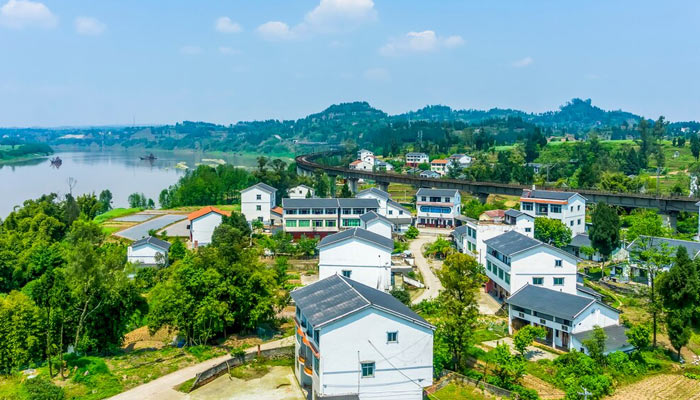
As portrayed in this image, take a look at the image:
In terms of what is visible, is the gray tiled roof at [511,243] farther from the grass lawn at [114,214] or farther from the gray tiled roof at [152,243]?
the grass lawn at [114,214]

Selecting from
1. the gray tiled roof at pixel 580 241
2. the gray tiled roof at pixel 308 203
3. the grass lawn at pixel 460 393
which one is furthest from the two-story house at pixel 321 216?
the grass lawn at pixel 460 393

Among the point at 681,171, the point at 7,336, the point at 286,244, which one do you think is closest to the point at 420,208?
the point at 286,244

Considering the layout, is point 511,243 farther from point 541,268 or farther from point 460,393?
point 460,393

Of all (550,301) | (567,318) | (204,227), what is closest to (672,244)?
(550,301)

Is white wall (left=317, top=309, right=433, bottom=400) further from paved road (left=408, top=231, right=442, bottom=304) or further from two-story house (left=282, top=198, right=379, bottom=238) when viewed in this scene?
two-story house (left=282, top=198, right=379, bottom=238)

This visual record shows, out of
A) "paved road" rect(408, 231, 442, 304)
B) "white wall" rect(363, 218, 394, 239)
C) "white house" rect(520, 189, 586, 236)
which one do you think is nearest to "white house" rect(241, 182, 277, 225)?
"white wall" rect(363, 218, 394, 239)

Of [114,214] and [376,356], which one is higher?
[376,356]
